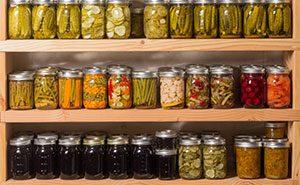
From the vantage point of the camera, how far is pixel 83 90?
2648 mm

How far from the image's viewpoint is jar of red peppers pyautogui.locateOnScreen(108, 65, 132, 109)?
103 inches

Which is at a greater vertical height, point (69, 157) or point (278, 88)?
point (278, 88)

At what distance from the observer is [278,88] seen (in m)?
2.63

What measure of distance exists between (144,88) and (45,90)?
A: 1.30 feet

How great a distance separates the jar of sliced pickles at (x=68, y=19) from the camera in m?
2.61

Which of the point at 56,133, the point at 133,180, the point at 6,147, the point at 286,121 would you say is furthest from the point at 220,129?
the point at 6,147

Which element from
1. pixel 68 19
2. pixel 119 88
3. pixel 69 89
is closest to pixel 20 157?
pixel 69 89

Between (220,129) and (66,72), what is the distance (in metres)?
0.74

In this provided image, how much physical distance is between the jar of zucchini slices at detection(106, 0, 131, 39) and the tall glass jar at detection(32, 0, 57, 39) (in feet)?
0.72

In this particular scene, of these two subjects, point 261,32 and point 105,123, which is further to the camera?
point 105,123

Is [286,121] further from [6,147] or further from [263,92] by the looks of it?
[6,147]

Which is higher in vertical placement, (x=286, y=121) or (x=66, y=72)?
(x=66, y=72)

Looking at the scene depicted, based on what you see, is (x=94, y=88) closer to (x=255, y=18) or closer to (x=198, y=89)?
(x=198, y=89)

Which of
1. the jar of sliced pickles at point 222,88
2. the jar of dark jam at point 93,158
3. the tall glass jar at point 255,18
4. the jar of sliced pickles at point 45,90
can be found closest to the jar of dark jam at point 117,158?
the jar of dark jam at point 93,158
